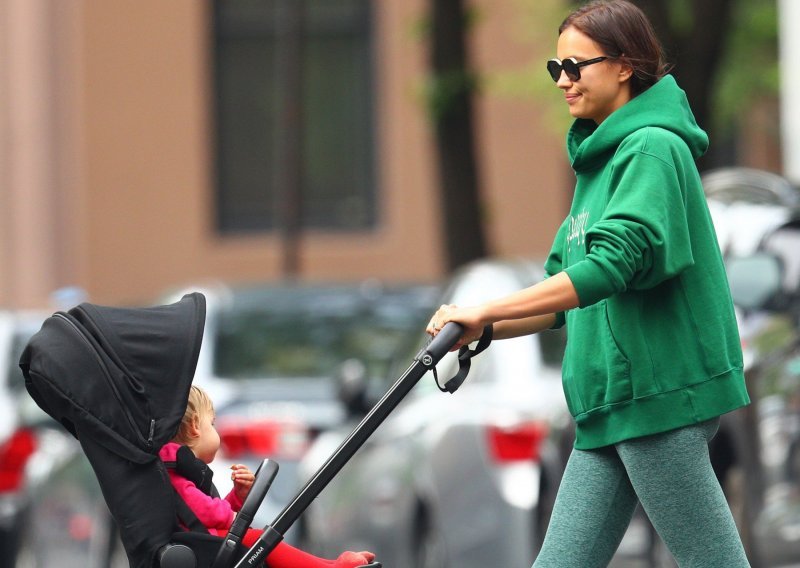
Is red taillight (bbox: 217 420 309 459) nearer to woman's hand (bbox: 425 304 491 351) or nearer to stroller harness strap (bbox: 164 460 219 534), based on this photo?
stroller harness strap (bbox: 164 460 219 534)

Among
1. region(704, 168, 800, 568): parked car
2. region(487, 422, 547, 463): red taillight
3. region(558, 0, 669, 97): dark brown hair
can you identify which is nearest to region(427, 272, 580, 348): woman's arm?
region(558, 0, 669, 97): dark brown hair

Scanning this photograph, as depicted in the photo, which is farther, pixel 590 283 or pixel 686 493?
pixel 686 493

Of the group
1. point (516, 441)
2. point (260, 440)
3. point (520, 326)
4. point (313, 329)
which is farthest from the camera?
point (313, 329)

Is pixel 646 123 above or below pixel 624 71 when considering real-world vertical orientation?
below

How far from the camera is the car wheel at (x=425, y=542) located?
8148 millimetres

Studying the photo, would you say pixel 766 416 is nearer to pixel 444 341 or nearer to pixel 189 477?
pixel 444 341

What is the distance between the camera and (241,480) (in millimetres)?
4297

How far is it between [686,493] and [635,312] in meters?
0.40

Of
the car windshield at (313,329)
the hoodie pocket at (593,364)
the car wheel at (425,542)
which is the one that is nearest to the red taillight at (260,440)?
the car windshield at (313,329)

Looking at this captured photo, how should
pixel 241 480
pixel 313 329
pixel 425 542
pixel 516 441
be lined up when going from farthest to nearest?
pixel 313 329, pixel 425 542, pixel 516 441, pixel 241 480

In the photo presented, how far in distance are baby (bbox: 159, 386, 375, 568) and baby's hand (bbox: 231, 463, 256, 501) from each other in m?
0.06

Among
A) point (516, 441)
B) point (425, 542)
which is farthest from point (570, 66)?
point (425, 542)

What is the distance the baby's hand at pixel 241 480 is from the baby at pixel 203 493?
60 mm

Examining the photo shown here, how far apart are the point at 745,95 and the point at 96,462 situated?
44.8 ft
